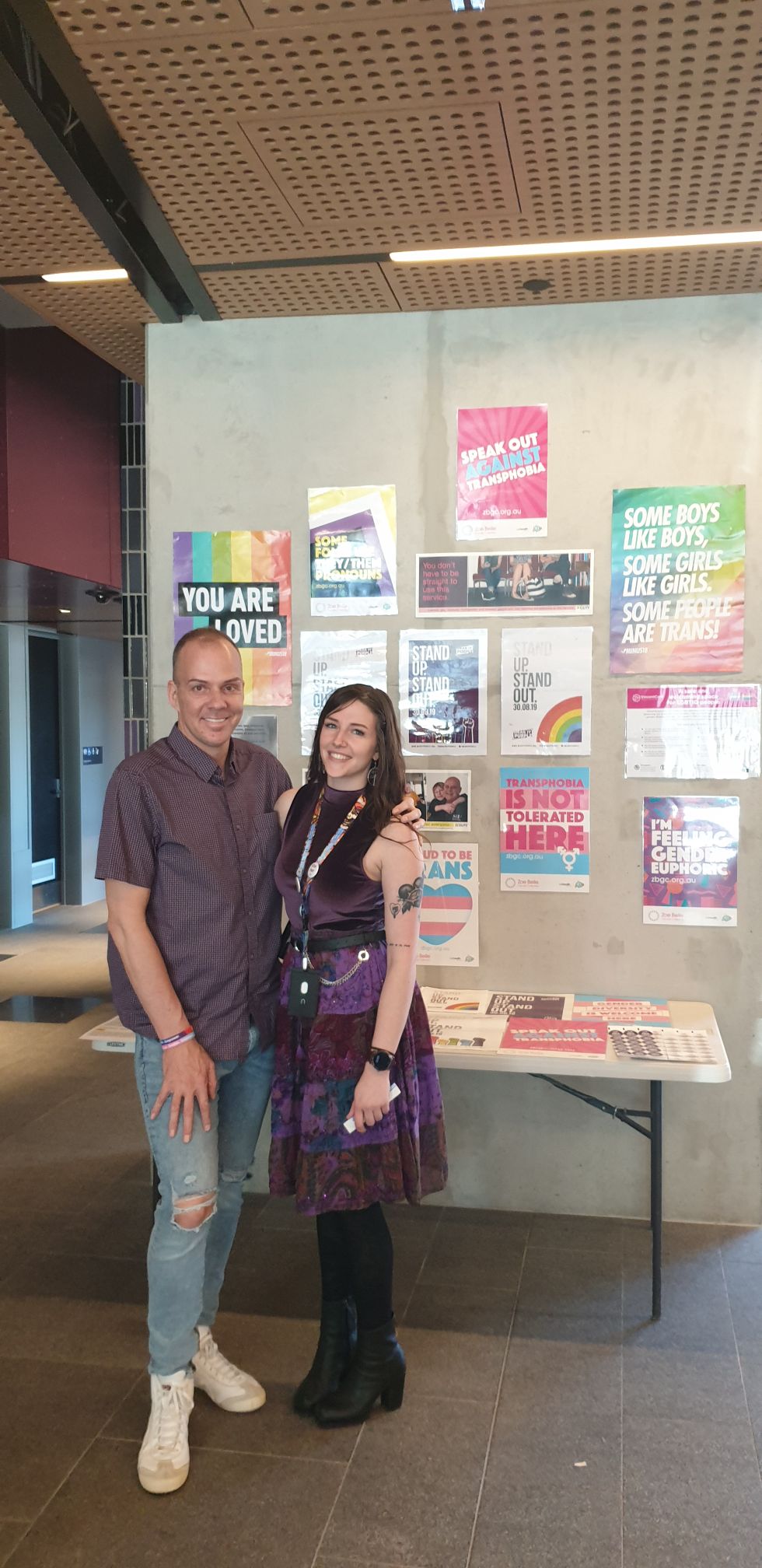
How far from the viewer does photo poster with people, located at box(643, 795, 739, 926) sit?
3363mm

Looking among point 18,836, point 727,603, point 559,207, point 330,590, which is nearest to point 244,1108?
point 330,590

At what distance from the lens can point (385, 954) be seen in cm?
247

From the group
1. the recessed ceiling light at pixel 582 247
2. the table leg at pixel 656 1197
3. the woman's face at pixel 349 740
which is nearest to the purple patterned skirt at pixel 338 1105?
the woman's face at pixel 349 740

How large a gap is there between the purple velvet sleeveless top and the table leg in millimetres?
984

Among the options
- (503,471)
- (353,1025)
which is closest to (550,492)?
(503,471)

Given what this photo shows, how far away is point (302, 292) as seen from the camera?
3.26 meters

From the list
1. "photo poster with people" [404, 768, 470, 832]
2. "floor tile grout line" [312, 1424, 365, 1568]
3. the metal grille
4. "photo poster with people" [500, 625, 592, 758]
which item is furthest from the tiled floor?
the metal grille

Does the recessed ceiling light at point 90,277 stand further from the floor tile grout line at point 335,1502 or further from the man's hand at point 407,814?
the floor tile grout line at point 335,1502

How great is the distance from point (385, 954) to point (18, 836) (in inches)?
305

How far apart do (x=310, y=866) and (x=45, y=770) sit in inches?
355

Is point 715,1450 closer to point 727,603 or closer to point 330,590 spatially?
point 727,603

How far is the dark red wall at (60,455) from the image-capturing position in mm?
5141

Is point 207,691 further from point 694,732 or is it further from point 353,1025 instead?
point 694,732

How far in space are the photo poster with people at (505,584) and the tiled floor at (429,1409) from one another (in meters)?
1.82
